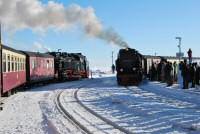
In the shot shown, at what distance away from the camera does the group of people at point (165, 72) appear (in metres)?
34.2

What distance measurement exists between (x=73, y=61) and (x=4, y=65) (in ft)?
99.4

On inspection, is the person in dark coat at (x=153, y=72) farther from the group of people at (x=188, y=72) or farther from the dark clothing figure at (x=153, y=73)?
the group of people at (x=188, y=72)

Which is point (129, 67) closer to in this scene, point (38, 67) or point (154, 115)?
point (38, 67)

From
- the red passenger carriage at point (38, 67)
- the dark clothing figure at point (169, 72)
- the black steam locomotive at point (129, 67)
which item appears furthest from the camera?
the black steam locomotive at point (129, 67)

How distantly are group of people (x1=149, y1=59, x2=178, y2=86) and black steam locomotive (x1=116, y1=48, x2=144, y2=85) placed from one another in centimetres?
190

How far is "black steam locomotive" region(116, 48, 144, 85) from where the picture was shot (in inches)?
Answer: 1519

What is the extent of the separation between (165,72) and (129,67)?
493 cm

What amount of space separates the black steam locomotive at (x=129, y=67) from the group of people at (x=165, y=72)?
6.25 feet

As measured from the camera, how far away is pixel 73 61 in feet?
177

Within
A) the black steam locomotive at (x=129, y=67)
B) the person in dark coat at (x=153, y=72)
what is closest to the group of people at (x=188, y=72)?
the black steam locomotive at (x=129, y=67)

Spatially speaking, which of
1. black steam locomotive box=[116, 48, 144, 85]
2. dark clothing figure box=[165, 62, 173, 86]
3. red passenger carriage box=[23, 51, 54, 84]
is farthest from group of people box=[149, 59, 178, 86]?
red passenger carriage box=[23, 51, 54, 84]

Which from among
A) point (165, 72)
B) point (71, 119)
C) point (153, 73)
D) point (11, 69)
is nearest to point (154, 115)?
point (71, 119)

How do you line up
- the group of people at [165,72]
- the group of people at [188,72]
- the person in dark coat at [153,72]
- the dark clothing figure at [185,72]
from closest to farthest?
the dark clothing figure at [185,72]
the group of people at [188,72]
the group of people at [165,72]
the person in dark coat at [153,72]

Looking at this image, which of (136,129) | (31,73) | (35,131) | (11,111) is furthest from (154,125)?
(31,73)
